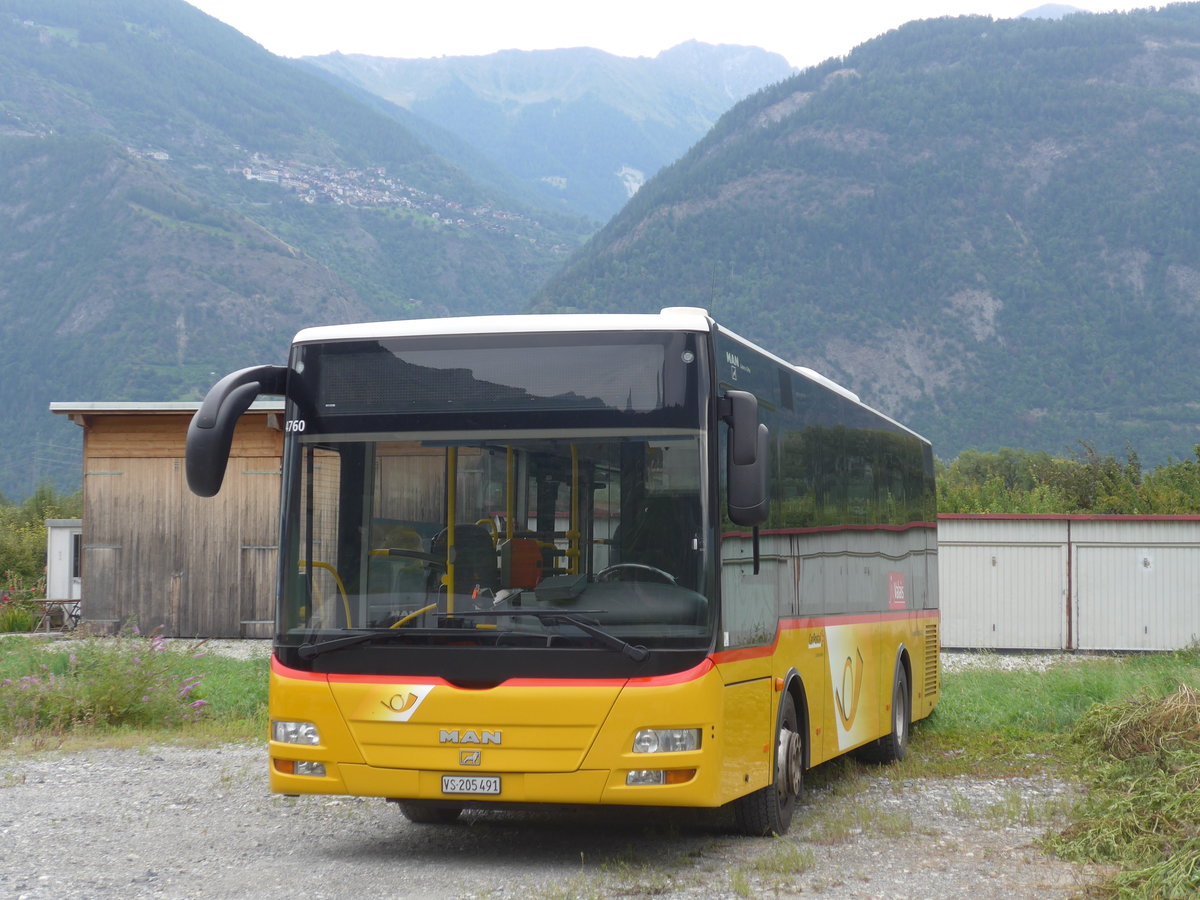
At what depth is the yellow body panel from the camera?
7203 mm

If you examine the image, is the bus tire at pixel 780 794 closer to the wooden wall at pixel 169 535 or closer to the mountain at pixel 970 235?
the wooden wall at pixel 169 535

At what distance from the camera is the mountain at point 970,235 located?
126125 mm

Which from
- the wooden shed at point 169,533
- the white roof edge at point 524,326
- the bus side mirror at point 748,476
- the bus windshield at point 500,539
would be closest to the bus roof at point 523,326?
the white roof edge at point 524,326

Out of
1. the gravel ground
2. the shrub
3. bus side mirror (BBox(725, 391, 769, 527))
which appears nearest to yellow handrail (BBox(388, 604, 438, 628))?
the gravel ground

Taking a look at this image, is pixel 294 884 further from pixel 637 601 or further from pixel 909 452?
pixel 909 452

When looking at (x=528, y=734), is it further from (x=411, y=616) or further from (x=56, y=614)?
(x=56, y=614)

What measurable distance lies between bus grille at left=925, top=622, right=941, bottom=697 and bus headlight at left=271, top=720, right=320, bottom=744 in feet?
26.6

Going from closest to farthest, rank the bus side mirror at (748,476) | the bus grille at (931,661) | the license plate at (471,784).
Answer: the bus side mirror at (748,476) < the license plate at (471,784) < the bus grille at (931,661)

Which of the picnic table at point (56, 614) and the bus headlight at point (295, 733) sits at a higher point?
the bus headlight at point (295, 733)

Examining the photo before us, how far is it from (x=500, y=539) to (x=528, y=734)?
3.23 feet

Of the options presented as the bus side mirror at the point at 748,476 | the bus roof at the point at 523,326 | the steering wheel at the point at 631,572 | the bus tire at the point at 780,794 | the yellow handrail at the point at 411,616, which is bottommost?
the bus tire at the point at 780,794

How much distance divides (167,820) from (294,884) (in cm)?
230

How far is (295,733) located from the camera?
25.0 ft

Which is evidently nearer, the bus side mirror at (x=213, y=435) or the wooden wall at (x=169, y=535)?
the bus side mirror at (x=213, y=435)
